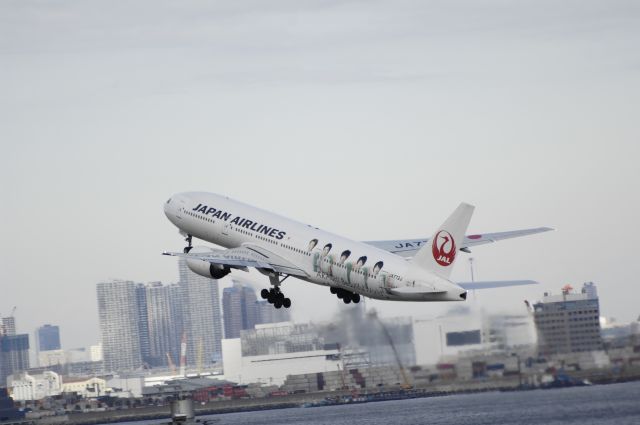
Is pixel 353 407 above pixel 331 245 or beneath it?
beneath

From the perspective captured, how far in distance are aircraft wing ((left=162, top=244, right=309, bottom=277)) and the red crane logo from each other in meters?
9.14

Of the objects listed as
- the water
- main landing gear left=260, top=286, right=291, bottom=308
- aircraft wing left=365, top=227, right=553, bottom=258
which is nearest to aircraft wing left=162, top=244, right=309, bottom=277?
main landing gear left=260, top=286, right=291, bottom=308

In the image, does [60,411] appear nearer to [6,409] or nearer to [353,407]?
[6,409]

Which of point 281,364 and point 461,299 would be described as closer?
point 461,299

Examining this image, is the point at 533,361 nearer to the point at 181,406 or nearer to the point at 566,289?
the point at 566,289

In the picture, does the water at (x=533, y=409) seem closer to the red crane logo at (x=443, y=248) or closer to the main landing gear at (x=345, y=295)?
the main landing gear at (x=345, y=295)

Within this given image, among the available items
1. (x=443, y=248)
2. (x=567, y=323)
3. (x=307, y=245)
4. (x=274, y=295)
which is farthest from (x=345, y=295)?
(x=567, y=323)

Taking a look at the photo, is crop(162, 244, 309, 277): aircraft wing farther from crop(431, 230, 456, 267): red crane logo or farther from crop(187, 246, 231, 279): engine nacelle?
crop(431, 230, 456, 267): red crane logo

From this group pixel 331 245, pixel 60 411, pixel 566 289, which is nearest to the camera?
pixel 331 245

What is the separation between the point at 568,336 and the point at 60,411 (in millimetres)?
101239

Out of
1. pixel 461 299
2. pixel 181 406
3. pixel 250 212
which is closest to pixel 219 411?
pixel 181 406

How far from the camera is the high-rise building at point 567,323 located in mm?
90062

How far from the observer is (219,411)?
168m

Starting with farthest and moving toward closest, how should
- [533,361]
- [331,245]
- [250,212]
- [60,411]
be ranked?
[60,411] → [533,361] → [250,212] → [331,245]
